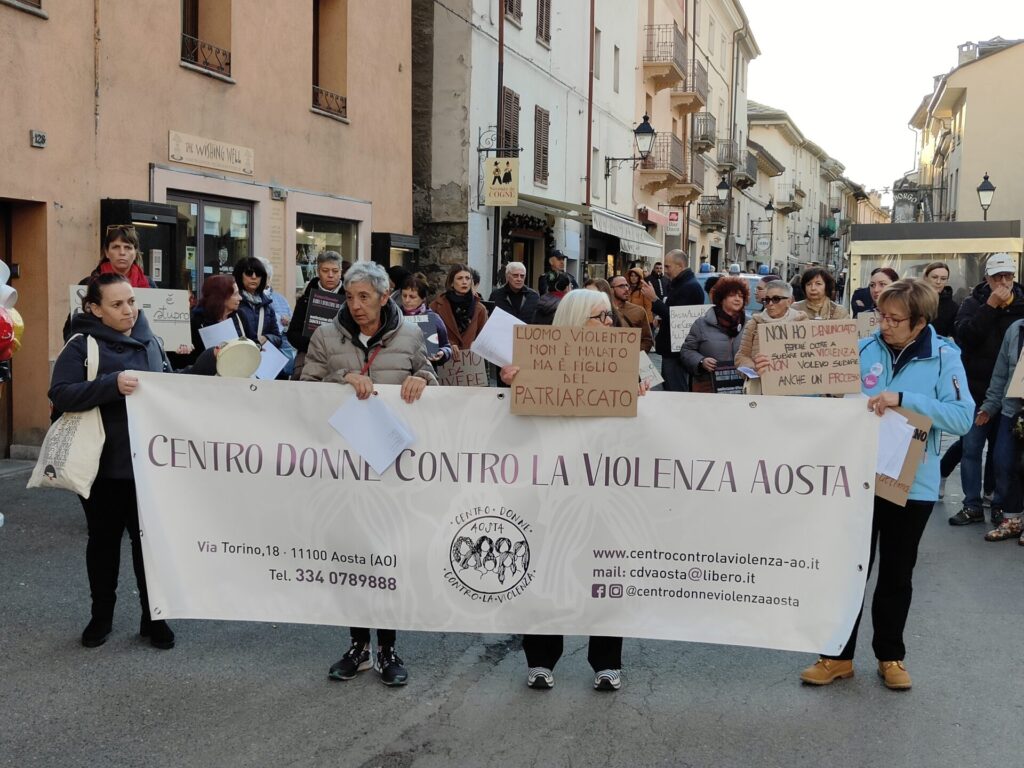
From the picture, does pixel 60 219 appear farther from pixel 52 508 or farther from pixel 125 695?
pixel 125 695

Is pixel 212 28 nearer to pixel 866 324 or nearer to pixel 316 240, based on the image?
pixel 316 240

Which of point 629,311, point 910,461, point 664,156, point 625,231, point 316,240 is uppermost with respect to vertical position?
point 664,156

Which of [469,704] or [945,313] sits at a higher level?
[945,313]

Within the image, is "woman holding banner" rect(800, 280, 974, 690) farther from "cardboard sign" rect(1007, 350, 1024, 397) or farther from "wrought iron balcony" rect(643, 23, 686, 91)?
"wrought iron balcony" rect(643, 23, 686, 91)

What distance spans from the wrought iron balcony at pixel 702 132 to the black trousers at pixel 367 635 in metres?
38.4

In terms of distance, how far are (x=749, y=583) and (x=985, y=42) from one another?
52.2 m

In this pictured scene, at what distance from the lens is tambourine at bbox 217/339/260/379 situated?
540cm

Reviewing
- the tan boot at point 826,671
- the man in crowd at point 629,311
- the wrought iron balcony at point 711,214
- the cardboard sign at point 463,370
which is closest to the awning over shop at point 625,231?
the man in crowd at point 629,311

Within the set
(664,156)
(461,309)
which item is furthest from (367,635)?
(664,156)

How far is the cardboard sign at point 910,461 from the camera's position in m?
4.49

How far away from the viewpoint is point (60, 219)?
32.8 feet

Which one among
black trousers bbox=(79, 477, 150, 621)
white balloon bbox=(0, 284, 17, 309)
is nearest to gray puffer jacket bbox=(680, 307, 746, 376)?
black trousers bbox=(79, 477, 150, 621)

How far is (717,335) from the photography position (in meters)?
7.93

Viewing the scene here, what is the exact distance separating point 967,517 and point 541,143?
1710cm
